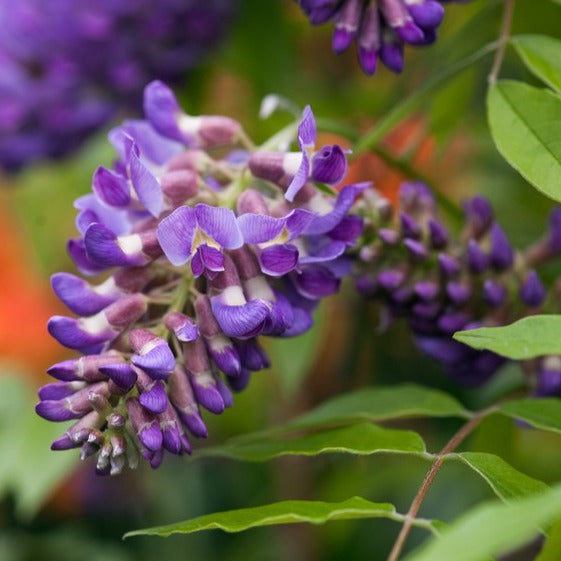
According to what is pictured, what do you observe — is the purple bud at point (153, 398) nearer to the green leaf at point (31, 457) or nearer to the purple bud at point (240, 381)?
the purple bud at point (240, 381)

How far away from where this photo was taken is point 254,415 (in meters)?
1.51

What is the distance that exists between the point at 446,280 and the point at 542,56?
7.6 inches

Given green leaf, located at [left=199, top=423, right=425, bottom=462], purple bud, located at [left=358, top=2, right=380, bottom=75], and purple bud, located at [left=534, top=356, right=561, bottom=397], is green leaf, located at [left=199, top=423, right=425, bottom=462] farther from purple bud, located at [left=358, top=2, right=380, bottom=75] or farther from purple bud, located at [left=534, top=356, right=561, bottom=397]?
purple bud, located at [left=358, top=2, right=380, bottom=75]

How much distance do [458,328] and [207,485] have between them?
0.91 meters

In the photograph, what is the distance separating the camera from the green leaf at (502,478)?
628mm

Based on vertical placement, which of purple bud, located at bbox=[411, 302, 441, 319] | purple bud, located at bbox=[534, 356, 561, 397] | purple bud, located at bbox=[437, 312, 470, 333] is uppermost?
purple bud, located at bbox=[411, 302, 441, 319]

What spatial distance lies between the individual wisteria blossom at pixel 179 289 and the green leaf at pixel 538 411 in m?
0.17

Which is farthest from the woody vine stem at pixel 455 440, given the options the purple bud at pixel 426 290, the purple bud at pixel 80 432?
the purple bud at pixel 80 432

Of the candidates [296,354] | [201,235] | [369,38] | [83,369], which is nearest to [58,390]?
[83,369]

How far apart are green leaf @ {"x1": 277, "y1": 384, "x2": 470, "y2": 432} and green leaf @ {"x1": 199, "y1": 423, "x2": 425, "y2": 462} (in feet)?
0.12

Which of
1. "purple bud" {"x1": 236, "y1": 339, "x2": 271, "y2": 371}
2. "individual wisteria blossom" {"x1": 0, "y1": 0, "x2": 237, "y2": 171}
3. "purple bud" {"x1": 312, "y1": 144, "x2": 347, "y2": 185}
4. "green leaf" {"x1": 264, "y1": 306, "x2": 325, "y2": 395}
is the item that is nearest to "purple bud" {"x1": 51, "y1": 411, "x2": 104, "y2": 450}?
"purple bud" {"x1": 236, "y1": 339, "x2": 271, "y2": 371}

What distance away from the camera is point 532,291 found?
846 millimetres

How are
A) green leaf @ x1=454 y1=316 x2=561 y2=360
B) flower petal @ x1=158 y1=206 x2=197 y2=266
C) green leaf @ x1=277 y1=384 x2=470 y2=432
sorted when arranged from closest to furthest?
1. green leaf @ x1=454 y1=316 x2=561 y2=360
2. flower petal @ x1=158 y1=206 x2=197 y2=266
3. green leaf @ x1=277 y1=384 x2=470 y2=432

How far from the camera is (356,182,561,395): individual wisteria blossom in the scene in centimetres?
83
